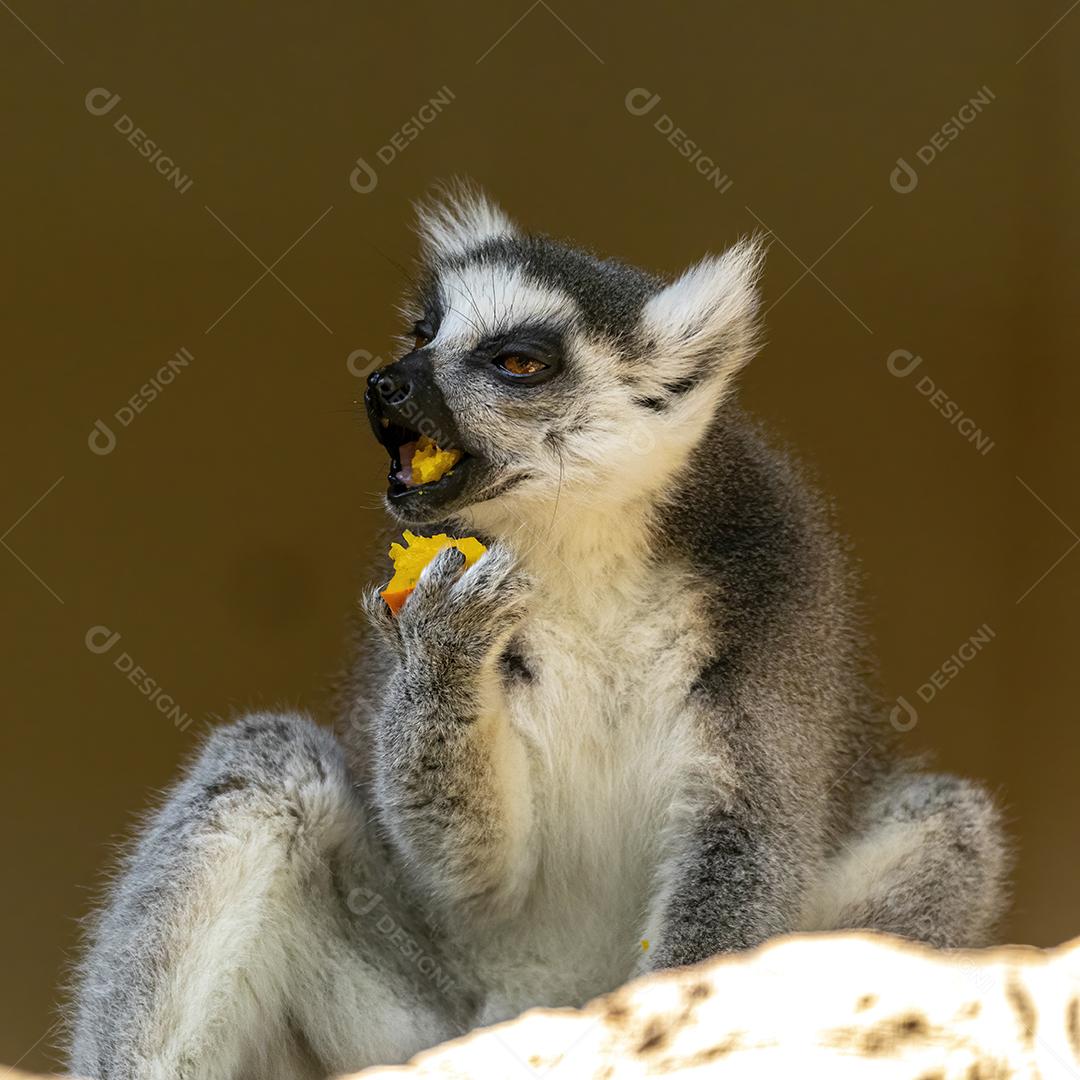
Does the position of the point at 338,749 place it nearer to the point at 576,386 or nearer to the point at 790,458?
the point at 576,386

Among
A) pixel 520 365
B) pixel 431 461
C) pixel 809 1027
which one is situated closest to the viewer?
pixel 809 1027

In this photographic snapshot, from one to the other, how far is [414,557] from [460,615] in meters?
0.31

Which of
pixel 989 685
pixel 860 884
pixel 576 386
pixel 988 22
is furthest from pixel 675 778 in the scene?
pixel 988 22

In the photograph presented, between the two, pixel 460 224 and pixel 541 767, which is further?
pixel 460 224

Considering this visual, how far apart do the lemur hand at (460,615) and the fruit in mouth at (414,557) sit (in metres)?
0.07

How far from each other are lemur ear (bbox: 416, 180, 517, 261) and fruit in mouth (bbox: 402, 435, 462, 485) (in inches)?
33.6

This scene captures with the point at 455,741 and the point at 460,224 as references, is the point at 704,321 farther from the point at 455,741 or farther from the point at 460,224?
the point at 455,741

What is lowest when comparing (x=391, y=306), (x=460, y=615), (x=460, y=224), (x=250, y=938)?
(x=250, y=938)

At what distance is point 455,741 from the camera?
10.4ft

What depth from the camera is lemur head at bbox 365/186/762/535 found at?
3.41m
